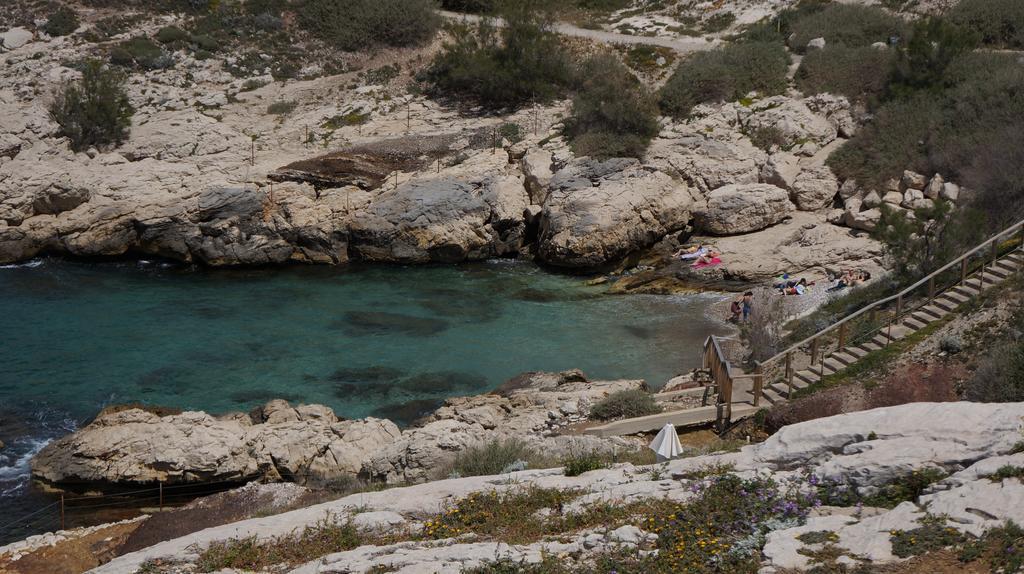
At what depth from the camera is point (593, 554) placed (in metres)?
10.6

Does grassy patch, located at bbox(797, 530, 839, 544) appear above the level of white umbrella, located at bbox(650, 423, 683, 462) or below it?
above

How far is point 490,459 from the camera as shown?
1575 cm

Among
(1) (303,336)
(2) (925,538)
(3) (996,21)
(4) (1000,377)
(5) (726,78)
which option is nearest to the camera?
(2) (925,538)

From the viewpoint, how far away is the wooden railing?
62.9ft

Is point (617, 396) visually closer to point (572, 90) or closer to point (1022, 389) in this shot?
point (1022, 389)

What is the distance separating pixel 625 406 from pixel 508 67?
1075 inches

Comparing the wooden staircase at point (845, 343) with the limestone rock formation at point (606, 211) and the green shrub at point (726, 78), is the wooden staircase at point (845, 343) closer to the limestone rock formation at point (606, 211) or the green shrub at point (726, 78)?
the limestone rock formation at point (606, 211)

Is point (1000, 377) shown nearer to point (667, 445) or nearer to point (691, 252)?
point (667, 445)

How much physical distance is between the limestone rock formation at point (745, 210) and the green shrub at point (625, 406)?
15.8 metres

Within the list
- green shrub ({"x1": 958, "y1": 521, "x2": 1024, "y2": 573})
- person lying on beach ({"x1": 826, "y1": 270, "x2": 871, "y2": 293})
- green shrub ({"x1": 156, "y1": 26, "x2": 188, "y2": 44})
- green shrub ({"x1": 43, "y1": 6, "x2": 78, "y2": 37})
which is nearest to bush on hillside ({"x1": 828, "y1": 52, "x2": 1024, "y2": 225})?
person lying on beach ({"x1": 826, "y1": 270, "x2": 871, "y2": 293})

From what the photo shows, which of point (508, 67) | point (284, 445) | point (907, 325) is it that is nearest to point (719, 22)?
point (508, 67)

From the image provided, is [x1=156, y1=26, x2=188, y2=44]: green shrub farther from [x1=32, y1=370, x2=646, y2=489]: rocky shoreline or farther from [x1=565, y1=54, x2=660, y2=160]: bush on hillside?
[x1=32, y1=370, x2=646, y2=489]: rocky shoreline

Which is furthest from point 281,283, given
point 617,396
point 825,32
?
point 825,32

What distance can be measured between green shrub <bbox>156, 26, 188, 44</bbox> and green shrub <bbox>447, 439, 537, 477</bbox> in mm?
39274
